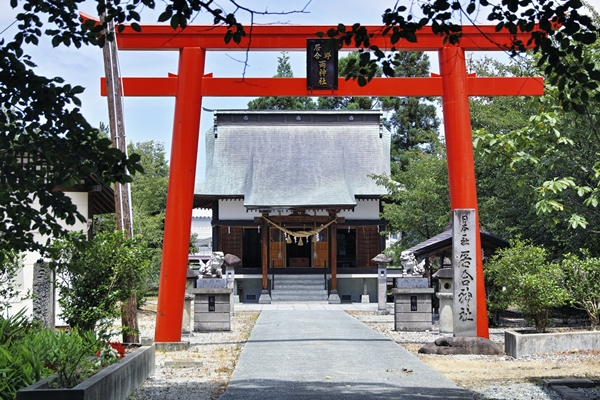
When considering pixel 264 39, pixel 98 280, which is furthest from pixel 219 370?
pixel 264 39

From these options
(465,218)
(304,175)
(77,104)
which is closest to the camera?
(77,104)

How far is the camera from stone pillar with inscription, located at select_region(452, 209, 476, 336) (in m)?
13.0

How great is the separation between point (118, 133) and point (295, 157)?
22.1m

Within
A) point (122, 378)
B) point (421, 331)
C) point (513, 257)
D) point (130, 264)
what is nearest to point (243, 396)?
point (122, 378)

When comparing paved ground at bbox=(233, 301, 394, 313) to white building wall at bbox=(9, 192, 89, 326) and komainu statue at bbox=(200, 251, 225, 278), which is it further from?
white building wall at bbox=(9, 192, 89, 326)

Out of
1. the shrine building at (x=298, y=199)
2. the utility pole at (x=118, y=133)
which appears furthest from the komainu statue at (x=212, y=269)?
the shrine building at (x=298, y=199)

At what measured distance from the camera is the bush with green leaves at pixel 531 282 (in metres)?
13.8

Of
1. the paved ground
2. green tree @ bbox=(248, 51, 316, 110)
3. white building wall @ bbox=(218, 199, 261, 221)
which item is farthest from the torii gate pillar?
green tree @ bbox=(248, 51, 316, 110)

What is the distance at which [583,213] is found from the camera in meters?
14.9

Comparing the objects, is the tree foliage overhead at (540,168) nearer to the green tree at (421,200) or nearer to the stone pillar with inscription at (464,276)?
the stone pillar with inscription at (464,276)

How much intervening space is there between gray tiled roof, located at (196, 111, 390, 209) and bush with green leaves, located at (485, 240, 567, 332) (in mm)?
15239

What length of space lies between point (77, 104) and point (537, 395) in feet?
Result: 19.8

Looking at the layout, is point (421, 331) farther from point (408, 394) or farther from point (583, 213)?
point (408, 394)

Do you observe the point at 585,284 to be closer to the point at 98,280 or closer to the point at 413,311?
the point at 413,311
